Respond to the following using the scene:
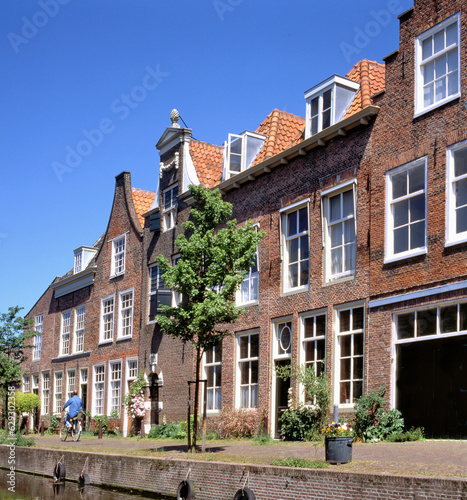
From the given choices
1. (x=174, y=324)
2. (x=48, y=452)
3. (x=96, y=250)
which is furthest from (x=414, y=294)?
(x=96, y=250)

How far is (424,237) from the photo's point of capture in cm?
1598

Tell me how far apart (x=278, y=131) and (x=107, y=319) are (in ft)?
44.5

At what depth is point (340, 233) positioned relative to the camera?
18891mm

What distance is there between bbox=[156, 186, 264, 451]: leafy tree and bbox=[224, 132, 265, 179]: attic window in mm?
7768

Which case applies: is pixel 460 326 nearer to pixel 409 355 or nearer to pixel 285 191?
pixel 409 355

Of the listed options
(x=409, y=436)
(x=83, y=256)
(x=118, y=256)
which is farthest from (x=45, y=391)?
(x=409, y=436)

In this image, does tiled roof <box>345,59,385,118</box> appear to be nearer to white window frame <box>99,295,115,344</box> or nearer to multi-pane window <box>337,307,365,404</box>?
multi-pane window <box>337,307,365,404</box>

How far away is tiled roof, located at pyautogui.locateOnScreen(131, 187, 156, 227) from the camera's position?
32281 millimetres

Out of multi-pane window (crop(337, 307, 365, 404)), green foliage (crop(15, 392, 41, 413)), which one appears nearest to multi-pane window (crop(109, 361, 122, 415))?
green foliage (crop(15, 392, 41, 413))

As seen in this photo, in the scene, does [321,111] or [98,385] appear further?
[98,385]

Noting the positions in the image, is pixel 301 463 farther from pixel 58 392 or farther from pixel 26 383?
pixel 26 383

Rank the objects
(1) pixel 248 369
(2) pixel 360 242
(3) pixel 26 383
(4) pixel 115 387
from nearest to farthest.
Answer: (2) pixel 360 242
(1) pixel 248 369
(4) pixel 115 387
(3) pixel 26 383

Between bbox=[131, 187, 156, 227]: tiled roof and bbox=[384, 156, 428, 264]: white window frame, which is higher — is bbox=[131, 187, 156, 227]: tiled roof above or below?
above

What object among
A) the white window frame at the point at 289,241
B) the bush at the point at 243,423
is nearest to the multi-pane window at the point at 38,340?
the bush at the point at 243,423
